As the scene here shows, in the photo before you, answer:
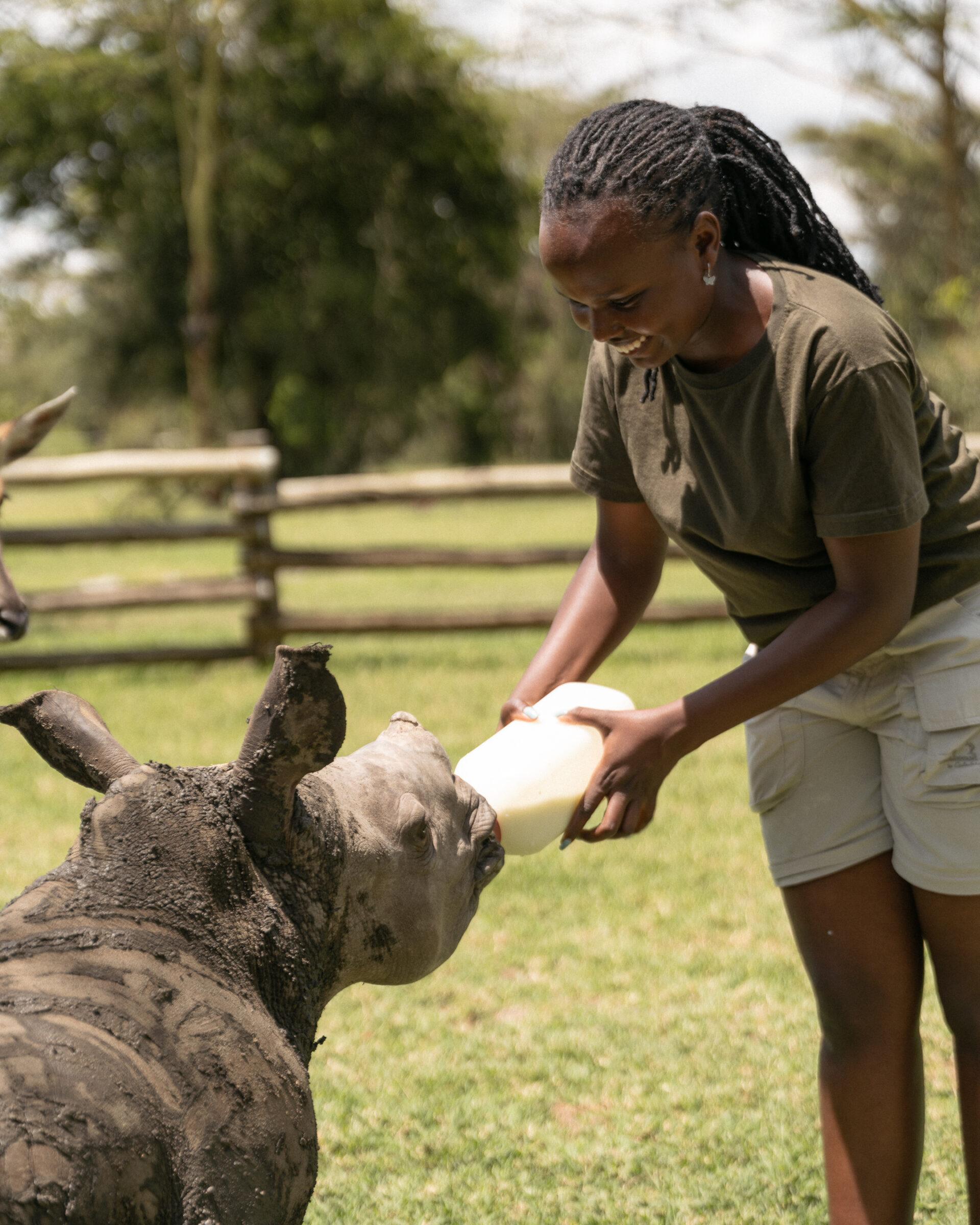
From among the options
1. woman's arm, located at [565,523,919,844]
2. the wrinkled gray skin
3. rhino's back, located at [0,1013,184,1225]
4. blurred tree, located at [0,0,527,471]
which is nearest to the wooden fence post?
the wrinkled gray skin

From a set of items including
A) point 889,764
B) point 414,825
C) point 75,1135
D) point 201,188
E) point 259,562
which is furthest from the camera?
point 201,188

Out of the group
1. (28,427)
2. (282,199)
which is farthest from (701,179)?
(282,199)

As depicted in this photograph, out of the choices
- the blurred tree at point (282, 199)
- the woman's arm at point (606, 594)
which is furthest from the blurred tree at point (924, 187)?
the woman's arm at point (606, 594)

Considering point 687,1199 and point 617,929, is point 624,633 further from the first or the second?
point 617,929

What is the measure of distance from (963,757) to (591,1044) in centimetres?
212

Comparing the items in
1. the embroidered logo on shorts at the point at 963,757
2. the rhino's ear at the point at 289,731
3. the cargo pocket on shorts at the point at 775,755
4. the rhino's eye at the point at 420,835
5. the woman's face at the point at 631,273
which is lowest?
the cargo pocket on shorts at the point at 775,755

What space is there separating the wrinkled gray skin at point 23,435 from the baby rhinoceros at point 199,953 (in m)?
4.79

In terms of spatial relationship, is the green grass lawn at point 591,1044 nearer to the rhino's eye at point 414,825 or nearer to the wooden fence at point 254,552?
the rhino's eye at point 414,825

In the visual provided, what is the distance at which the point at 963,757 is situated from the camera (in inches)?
97.3

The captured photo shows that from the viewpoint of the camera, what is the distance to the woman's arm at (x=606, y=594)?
9.00 feet

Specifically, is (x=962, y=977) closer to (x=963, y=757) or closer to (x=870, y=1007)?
(x=870, y=1007)

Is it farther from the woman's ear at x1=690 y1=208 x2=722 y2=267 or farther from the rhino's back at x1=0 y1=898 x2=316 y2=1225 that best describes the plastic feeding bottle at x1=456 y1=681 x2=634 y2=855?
the woman's ear at x1=690 y1=208 x2=722 y2=267

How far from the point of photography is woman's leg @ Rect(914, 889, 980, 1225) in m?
2.50

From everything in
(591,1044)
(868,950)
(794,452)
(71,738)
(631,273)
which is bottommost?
(591,1044)
